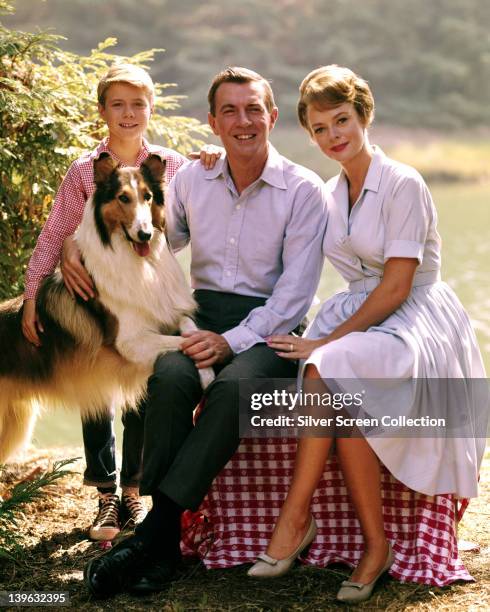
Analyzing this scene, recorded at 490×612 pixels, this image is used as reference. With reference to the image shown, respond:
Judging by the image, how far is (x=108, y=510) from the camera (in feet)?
12.1

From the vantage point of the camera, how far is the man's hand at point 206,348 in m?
3.22

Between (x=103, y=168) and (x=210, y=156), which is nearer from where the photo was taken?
(x=103, y=168)

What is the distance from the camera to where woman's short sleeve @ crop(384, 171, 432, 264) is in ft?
9.94

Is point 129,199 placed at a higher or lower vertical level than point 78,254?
higher

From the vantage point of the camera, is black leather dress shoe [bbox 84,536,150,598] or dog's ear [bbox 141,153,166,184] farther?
dog's ear [bbox 141,153,166,184]

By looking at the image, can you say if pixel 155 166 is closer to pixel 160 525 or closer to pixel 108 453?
pixel 108 453

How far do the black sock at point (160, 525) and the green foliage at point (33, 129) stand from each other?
172 cm

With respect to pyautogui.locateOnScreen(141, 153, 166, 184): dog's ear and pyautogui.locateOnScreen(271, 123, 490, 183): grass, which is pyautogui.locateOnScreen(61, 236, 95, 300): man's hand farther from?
pyautogui.locateOnScreen(271, 123, 490, 183): grass

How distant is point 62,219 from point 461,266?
1213 centimetres

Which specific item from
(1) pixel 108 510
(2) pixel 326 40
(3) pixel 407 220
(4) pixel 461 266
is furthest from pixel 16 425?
(2) pixel 326 40

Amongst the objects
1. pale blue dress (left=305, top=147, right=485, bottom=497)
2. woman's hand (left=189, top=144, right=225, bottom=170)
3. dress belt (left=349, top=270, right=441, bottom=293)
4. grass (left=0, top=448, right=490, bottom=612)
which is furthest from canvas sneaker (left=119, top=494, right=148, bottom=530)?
woman's hand (left=189, top=144, right=225, bottom=170)

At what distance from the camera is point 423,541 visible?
2.98 metres

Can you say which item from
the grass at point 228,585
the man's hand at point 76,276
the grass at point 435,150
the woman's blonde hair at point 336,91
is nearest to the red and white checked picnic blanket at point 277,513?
the grass at point 228,585

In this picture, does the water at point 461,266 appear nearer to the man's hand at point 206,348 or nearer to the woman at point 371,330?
the man's hand at point 206,348
